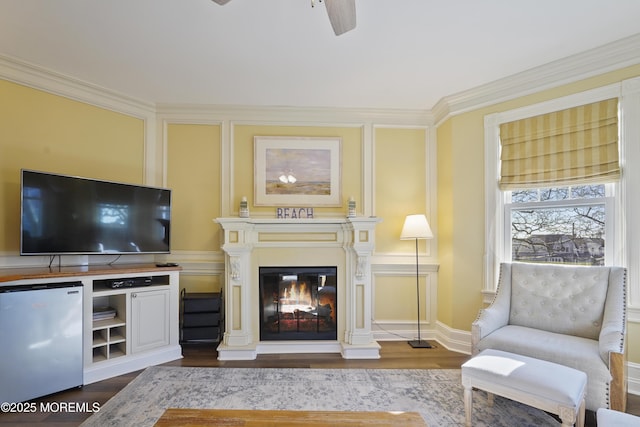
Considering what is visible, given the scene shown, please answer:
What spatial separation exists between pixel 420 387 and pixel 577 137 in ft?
8.41

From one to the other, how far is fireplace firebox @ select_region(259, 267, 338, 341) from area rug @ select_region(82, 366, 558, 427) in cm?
58

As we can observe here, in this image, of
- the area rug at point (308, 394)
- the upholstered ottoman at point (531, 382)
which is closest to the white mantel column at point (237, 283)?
the area rug at point (308, 394)

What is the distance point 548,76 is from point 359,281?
105 inches

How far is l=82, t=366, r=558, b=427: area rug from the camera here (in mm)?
2215

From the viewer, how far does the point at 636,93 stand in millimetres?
2562

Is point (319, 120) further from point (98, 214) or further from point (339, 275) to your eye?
point (98, 214)

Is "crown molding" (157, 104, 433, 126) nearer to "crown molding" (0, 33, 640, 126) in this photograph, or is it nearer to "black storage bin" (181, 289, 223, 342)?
"crown molding" (0, 33, 640, 126)

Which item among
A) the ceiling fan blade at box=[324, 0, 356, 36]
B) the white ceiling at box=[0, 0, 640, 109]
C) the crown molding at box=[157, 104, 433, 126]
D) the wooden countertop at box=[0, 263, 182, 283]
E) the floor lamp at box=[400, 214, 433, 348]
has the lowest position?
the wooden countertop at box=[0, 263, 182, 283]

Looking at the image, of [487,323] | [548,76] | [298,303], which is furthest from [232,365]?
[548,76]

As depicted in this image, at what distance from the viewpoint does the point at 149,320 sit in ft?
10.2

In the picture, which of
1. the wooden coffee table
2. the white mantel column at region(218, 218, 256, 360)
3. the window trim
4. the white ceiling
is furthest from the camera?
the white mantel column at region(218, 218, 256, 360)

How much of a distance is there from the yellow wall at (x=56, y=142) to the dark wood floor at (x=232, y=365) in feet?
4.69

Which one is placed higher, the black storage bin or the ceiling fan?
the ceiling fan

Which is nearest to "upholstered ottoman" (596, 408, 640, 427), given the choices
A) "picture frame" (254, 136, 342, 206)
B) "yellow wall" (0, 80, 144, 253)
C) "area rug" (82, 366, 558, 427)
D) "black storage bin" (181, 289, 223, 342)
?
"area rug" (82, 366, 558, 427)
